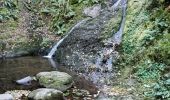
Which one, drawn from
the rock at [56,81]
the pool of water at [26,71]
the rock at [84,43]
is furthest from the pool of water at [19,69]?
the rock at [84,43]

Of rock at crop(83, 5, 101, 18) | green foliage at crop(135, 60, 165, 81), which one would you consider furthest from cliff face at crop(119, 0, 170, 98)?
rock at crop(83, 5, 101, 18)

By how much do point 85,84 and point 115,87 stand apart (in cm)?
123

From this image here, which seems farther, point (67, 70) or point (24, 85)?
point (67, 70)

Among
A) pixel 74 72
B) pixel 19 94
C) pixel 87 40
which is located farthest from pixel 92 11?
pixel 19 94

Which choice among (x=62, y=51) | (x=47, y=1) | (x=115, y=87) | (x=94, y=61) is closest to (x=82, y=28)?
(x=62, y=51)

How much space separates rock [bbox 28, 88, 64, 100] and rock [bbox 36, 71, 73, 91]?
94cm

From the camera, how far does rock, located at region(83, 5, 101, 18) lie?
18.9m

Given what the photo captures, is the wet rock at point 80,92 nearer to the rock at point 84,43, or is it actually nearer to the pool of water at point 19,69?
the pool of water at point 19,69

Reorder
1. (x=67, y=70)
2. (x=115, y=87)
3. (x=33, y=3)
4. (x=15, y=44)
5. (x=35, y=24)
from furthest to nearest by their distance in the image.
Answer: (x=33, y=3), (x=35, y=24), (x=15, y=44), (x=67, y=70), (x=115, y=87)

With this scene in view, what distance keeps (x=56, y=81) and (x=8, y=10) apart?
30.8 feet

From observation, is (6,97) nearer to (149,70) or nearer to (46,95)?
(46,95)

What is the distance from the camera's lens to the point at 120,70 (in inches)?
525

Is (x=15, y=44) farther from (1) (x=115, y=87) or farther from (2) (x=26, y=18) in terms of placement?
(1) (x=115, y=87)

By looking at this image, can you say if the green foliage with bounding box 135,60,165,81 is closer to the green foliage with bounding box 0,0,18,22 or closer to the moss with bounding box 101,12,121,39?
the moss with bounding box 101,12,121,39
